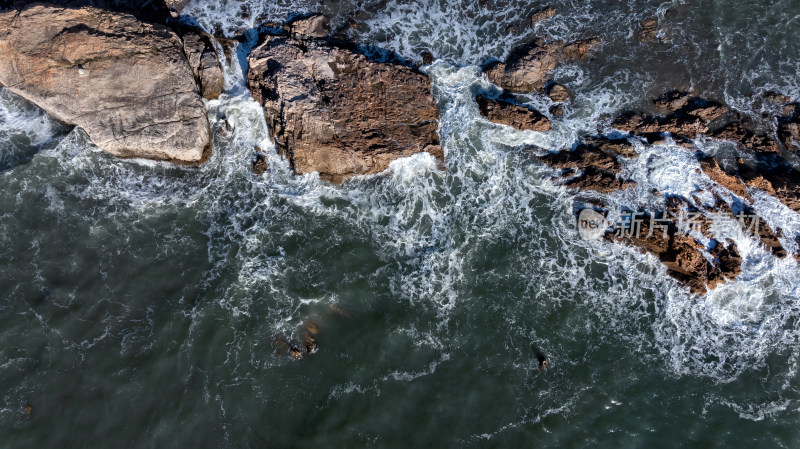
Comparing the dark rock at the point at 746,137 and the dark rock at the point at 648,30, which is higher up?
the dark rock at the point at 648,30

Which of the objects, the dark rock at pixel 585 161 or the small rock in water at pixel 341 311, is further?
the dark rock at pixel 585 161

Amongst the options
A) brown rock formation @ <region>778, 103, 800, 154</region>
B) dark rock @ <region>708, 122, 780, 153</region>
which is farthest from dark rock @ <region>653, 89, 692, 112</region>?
brown rock formation @ <region>778, 103, 800, 154</region>

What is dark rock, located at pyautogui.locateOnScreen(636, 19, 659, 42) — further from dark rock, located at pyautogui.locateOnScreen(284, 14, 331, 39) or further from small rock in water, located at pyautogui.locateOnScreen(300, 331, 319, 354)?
small rock in water, located at pyautogui.locateOnScreen(300, 331, 319, 354)

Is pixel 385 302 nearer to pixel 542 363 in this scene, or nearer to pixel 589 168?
pixel 542 363

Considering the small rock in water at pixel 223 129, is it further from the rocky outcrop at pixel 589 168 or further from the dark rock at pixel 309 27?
the rocky outcrop at pixel 589 168

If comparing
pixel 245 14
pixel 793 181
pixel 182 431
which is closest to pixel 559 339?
pixel 793 181

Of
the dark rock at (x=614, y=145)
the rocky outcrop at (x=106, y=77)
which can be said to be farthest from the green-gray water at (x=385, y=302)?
the rocky outcrop at (x=106, y=77)

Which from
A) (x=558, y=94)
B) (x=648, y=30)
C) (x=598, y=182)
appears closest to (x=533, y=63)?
(x=558, y=94)
